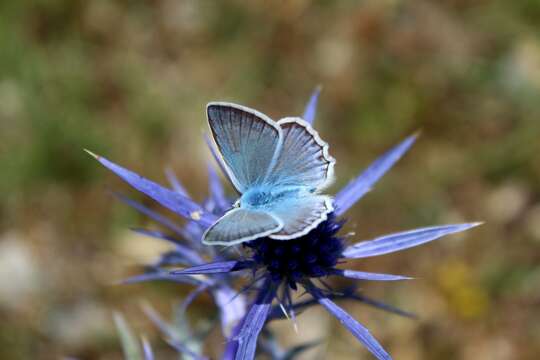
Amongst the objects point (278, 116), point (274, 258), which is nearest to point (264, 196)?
point (274, 258)

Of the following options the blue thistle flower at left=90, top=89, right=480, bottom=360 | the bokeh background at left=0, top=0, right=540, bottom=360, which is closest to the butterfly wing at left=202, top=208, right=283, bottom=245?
the blue thistle flower at left=90, top=89, right=480, bottom=360

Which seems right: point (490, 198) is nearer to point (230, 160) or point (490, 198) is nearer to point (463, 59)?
point (463, 59)

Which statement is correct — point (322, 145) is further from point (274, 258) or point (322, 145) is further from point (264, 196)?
point (274, 258)

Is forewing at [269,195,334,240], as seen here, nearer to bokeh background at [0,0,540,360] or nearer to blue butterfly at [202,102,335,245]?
blue butterfly at [202,102,335,245]

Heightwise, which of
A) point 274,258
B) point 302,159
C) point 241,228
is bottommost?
point 241,228

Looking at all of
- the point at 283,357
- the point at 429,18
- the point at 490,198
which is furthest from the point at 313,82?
the point at 283,357

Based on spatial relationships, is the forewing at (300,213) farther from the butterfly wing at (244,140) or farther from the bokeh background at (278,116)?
the bokeh background at (278,116)
